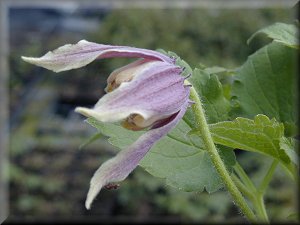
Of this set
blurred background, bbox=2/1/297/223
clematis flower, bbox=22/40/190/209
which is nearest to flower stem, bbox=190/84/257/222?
clematis flower, bbox=22/40/190/209

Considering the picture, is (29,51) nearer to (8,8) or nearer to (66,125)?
(8,8)

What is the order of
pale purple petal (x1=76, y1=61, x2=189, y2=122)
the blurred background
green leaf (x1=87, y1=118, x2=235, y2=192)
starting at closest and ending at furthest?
pale purple petal (x1=76, y1=61, x2=189, y2=122) → green leaf (x1=87, y1=118, x2=235, y2=192) → the blurred background

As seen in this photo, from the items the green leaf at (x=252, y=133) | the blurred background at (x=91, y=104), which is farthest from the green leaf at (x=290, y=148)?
the blurred background at (x=91, y=104)

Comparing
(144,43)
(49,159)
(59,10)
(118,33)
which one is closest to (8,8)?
(59,10)

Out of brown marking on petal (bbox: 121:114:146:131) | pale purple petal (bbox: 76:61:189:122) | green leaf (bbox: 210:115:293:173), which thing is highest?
pale purple petal (bbox: 76:61:189:122)

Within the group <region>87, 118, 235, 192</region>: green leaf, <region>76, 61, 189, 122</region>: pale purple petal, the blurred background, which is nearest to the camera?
<region>76, 61, 189, 122</region>: pale purple petal

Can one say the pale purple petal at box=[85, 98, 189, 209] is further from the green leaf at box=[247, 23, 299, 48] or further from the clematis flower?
the green leaf at box=[247, 23, 299, 48]
